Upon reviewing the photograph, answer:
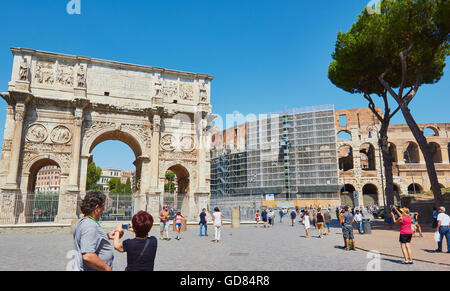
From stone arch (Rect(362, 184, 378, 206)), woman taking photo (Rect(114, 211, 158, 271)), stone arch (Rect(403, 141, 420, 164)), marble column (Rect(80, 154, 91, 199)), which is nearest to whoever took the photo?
woman taking photo (Rect(114, 211, 158, 271))

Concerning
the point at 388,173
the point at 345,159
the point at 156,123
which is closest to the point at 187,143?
the point at 156,123

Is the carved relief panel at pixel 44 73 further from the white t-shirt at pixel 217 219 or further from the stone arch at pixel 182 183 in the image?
the white t-shirt at pixel 217 219

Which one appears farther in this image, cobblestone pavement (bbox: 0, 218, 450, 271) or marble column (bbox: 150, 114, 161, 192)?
marble column (bbox: 150, 114, 161, 192)

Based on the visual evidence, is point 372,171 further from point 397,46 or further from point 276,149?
point 397,46

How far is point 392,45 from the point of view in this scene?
51.4 ft

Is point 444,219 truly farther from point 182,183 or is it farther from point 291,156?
point 291,156

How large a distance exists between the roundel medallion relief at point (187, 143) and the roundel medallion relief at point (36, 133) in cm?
882

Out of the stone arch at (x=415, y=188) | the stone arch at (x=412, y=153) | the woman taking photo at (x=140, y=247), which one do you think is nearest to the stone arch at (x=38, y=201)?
the woman taking photo at (x=140, y=247)

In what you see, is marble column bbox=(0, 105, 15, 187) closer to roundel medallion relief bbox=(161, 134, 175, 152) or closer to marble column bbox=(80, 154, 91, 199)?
marble column bbox=(80, 154, 91, 199)

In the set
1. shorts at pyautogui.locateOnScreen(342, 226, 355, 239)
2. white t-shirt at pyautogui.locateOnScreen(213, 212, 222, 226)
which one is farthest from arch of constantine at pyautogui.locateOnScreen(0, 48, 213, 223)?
shorts at pyautogui.locateOnScreen(342, 226, 355, 239)

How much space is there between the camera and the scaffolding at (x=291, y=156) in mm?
40750

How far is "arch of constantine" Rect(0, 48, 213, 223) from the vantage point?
17.5 metres

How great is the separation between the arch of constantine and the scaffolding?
23121mm

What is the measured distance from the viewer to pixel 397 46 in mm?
15875
